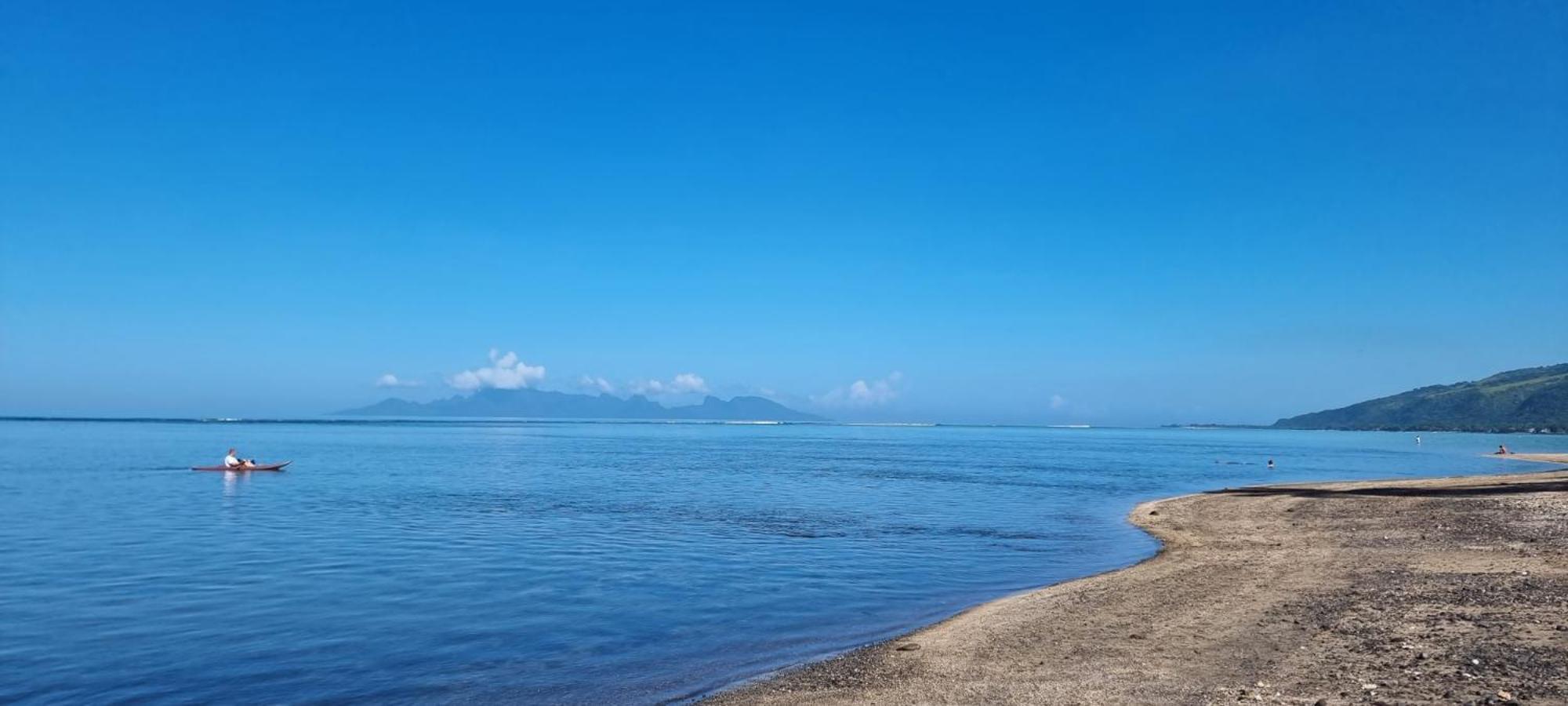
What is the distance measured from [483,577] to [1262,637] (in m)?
17.2

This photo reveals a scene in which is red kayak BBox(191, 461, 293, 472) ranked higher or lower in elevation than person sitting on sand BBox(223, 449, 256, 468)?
lower

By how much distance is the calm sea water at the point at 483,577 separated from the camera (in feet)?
46.5

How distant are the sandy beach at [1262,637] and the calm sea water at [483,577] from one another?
213 cm

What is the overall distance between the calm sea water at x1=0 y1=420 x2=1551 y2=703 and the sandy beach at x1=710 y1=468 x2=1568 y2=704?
2.13 metres

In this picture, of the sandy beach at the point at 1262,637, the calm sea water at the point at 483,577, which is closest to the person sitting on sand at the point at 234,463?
the calm sea water at the point at 483,577

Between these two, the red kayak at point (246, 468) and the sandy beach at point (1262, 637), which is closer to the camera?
the sandy beach at point (1262, 637)

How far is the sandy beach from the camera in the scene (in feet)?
35.8

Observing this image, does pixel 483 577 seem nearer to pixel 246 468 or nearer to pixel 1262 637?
pixel 1262 637

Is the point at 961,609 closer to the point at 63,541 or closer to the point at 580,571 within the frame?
the point at 580,571

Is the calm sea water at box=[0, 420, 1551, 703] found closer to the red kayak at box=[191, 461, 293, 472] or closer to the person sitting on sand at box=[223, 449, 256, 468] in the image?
the person sitting on sand at box=[223, 449, 256, 468]

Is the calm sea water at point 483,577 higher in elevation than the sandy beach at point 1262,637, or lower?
lower

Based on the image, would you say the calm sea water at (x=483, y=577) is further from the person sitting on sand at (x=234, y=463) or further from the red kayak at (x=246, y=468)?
the red kayak at (x=246, y=468)

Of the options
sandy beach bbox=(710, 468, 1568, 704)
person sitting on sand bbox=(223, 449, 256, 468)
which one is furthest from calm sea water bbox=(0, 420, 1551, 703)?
person sitting on sand bbox=(223, 449, 256, 468)

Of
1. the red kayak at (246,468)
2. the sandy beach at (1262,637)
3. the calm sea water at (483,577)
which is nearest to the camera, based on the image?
the sandy beach at (1262,637)
